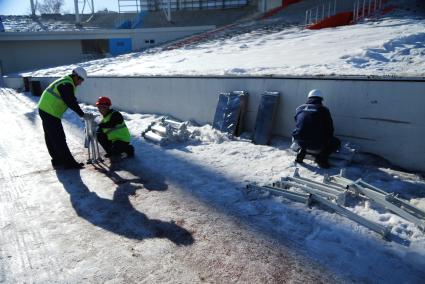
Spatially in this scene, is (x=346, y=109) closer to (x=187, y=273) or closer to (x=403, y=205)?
(x=403, y=205)

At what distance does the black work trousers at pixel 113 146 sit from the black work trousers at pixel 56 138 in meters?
0.61

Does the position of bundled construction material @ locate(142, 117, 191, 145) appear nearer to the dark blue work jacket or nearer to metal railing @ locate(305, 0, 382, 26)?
the dark blue work jacket

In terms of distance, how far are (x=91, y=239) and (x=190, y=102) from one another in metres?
5.26

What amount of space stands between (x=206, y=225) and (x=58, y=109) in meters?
3.41

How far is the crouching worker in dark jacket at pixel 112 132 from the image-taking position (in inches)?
237

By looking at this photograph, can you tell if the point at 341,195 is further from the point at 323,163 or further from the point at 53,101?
the point at 53,101

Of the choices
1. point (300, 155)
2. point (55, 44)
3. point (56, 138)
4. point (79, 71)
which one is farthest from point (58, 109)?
point (55, 44)

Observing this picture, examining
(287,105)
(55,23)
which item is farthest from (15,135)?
(55,23)

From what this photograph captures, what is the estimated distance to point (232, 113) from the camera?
22.8 ft

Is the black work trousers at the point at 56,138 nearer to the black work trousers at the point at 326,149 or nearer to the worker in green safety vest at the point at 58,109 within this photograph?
the worker in green safety vest at the point at 58,109

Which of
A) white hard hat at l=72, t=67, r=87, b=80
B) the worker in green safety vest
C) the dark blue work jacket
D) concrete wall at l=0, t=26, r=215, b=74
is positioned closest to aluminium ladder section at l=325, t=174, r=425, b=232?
the dark blue work jacket

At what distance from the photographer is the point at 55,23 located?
28.9 meters

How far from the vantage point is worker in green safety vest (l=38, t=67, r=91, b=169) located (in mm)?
5500

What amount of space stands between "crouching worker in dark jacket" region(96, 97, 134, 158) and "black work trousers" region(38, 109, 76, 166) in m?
0.62
